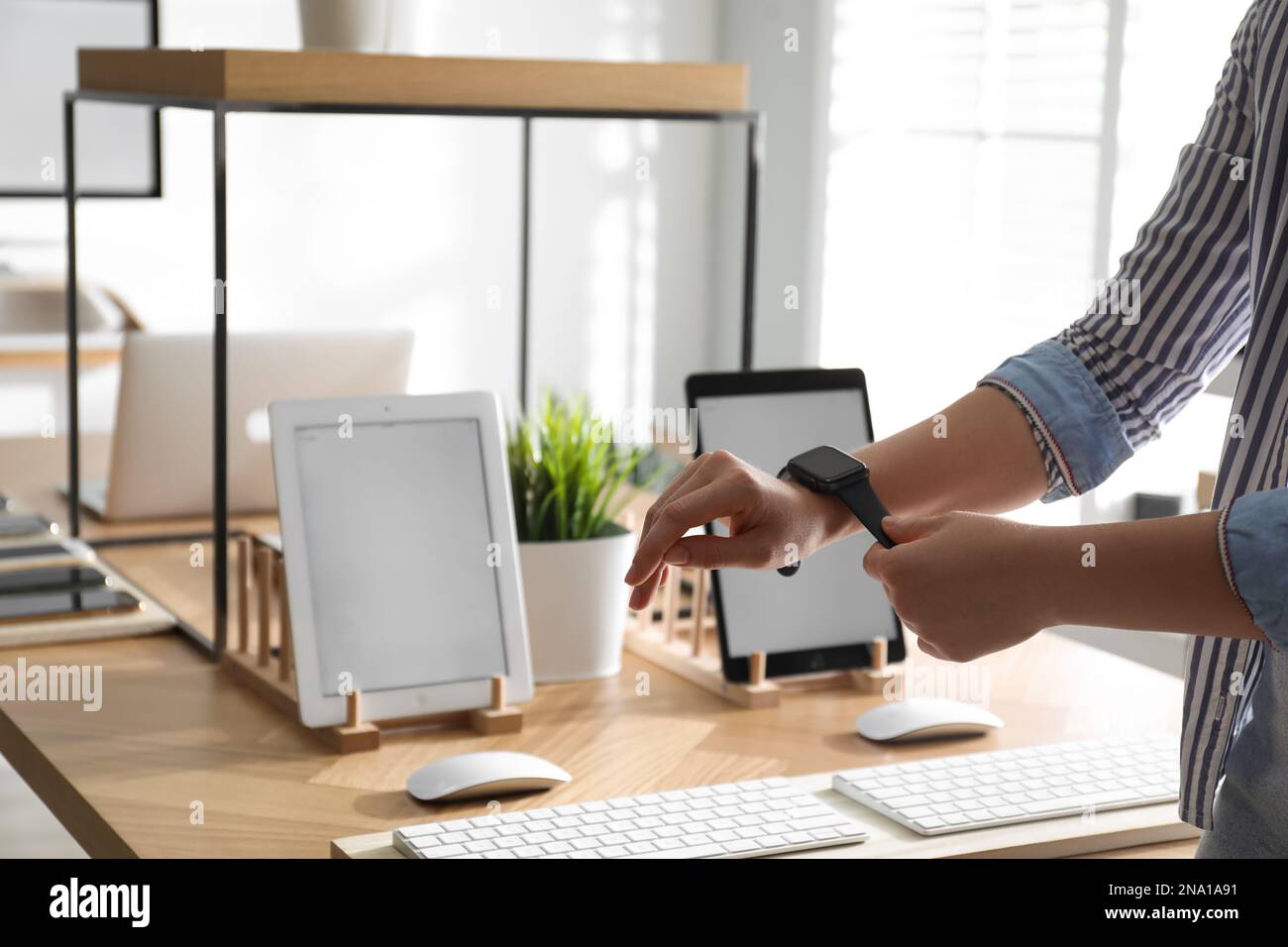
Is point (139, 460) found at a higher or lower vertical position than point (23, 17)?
lower

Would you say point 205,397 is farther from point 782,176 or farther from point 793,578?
point 782,176

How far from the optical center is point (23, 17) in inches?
156

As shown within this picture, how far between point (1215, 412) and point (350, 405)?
256 centimetres

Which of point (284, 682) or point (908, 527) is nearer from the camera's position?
point (908, 527)

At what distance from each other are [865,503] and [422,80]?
84 cm

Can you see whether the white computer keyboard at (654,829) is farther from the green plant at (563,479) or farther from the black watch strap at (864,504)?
the green plant at (563,479)

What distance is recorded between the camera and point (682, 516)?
0.91m

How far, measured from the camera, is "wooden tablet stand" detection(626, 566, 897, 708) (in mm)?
1418

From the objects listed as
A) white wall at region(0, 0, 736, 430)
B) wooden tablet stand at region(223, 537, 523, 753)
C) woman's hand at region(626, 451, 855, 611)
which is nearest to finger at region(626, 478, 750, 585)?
woman's hand at region(626, 451, 855, 611)

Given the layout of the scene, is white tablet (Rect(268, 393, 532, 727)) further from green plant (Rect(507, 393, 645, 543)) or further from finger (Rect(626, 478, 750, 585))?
finger (Rect(626, 478, 750, 585))

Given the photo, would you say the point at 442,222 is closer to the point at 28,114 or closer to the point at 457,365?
the point at 457,365

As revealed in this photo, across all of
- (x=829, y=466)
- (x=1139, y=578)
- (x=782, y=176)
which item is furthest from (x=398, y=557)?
(x=782, y=176)

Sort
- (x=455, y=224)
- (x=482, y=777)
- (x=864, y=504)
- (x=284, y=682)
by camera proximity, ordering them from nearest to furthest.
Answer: (x=864, y=504), (x=482, y=777), (x=284, y=682), (x=455, y=224)

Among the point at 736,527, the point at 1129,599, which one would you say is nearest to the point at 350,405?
the point at 736,527
